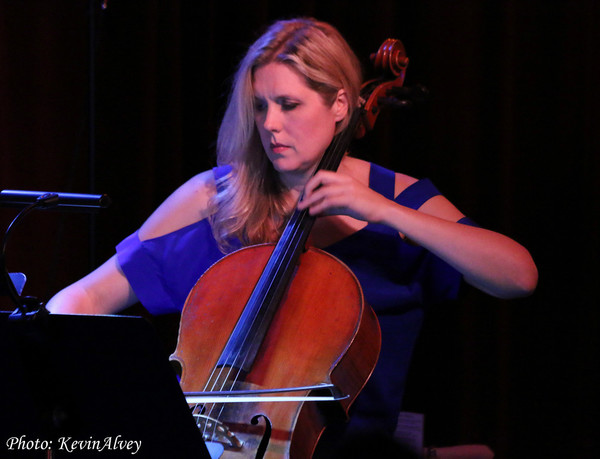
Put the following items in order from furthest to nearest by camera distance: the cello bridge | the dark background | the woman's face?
the dark background → the woman's face → the cello bridge

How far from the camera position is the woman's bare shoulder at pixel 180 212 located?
171 centimetres

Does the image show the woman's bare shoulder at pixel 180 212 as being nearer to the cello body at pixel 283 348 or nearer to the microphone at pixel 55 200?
the cello body at pixel 283 348

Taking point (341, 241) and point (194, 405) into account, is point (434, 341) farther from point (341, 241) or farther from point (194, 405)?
point (194, 405)

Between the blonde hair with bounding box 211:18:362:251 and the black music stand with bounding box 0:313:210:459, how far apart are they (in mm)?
725

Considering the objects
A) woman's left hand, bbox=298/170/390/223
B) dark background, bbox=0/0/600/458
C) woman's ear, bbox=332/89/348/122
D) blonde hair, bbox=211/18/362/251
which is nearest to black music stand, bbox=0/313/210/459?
woman's left hand, bbox=298/170/390/223

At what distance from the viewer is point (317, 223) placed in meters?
1.63

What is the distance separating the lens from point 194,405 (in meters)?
1.17

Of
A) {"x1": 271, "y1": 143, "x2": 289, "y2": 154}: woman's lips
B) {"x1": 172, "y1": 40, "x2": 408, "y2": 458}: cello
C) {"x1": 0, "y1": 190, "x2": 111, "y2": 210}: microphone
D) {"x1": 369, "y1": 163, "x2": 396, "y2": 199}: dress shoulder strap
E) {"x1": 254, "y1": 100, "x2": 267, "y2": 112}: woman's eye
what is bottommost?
{"x1": 172, "y1": 40, "x2": 408, "y2": 458}: cello

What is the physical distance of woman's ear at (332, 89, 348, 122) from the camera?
1.57 metres

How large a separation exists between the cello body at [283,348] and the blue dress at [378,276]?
9.2 inches

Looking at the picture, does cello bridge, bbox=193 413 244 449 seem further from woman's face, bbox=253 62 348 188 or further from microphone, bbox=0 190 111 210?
woman's face, bbox=253 62 348 188

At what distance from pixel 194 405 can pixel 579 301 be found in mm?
1257

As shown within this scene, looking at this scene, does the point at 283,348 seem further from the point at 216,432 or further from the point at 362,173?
the point at 362,173

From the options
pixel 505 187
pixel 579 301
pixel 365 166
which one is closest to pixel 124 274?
pixel 365 166
